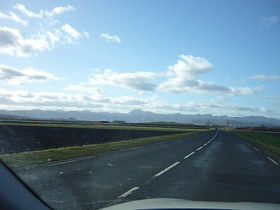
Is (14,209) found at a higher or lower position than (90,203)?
higher

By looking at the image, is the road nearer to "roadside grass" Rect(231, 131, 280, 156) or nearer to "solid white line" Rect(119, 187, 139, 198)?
"solid white line" Rect(119, 187, 139, 198)

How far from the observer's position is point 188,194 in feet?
37.6

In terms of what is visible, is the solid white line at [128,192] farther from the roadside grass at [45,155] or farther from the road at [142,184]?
the roadside grass at [45,155]

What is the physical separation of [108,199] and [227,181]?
5.33 meters

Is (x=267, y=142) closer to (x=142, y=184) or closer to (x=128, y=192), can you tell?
(x=142, y=184)

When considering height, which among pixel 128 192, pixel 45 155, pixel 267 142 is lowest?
pixel 128 192

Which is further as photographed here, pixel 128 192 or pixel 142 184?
pixel 142 184

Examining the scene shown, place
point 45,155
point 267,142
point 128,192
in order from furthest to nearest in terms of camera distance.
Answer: point 267,142, point 45,155, point 128,192

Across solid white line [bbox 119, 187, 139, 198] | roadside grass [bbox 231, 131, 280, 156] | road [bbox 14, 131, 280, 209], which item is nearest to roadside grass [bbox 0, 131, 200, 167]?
road [bbox 14, 131, 280, 209]

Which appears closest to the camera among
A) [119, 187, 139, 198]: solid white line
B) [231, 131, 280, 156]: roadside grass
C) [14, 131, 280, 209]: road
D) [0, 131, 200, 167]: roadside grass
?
[14, 131, 280, 209]: road

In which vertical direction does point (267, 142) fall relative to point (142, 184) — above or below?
above

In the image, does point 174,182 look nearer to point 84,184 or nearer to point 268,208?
point 84,184

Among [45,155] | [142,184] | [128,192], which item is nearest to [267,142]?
[45,155]

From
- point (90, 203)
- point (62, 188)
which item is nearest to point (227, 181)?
point (62, 188)
